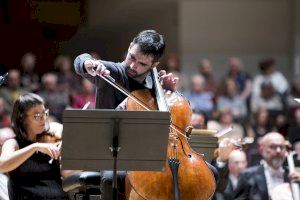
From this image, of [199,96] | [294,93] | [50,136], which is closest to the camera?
[50,136]

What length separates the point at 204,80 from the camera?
12.7 meters

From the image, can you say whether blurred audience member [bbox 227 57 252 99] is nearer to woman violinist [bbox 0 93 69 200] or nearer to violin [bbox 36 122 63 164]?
violin [bbox 36 122 63 164]

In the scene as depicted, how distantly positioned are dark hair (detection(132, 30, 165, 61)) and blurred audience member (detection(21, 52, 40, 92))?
19.2 ft

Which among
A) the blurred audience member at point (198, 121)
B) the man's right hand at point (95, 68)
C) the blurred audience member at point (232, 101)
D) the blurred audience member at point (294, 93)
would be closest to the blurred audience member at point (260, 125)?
the blurred audience member at point (232, 101)

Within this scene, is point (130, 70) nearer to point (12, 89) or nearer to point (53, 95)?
point (53, 95)

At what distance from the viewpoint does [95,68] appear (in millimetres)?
5316

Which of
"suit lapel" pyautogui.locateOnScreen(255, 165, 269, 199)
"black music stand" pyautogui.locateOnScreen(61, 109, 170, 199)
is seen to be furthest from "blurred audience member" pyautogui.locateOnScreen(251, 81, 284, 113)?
"black music stand" pyautogui.locateOnScreen(61, 109, 170, 199)

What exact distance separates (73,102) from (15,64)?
2067 mm

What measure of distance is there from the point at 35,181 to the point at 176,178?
1.34 meters

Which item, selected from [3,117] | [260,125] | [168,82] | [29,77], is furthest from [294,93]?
[168,82]

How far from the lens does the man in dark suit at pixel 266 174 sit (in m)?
7.54

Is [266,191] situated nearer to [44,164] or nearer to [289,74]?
[44,164]

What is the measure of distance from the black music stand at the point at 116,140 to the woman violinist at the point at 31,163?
0.95 meters

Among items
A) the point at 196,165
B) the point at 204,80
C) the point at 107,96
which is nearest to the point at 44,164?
the point at 107,96
